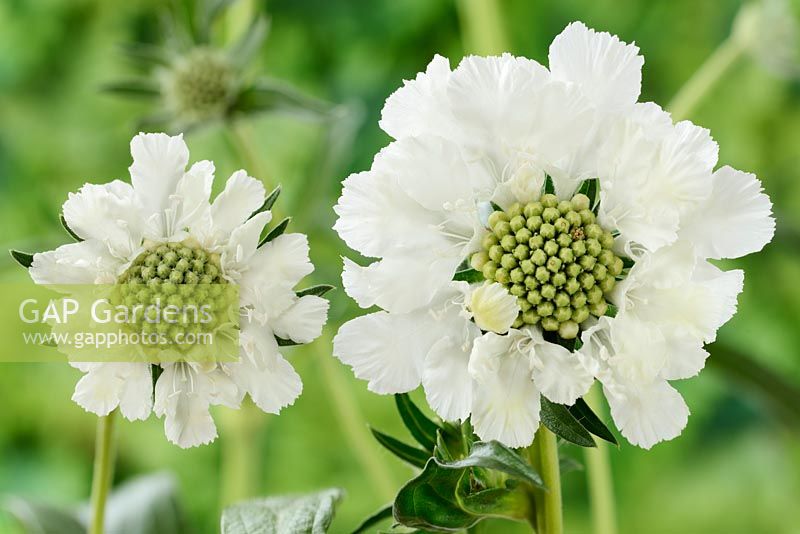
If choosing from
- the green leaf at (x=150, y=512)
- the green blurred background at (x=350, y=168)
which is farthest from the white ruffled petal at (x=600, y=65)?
the green blurred background at (x=350, y=168)

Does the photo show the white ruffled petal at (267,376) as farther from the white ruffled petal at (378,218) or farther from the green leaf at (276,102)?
the green leaf at (276,102)

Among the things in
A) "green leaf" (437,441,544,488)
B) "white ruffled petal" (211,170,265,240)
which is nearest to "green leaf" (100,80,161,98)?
"white ruffled petal" (211,170,265,240)

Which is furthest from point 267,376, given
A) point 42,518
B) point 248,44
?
point 248,44

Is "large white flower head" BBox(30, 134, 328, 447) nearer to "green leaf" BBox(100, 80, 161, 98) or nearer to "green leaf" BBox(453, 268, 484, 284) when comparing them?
"green leaf" BBox(453, 268, 484, 284)

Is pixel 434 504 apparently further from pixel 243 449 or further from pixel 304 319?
pixel 243 449

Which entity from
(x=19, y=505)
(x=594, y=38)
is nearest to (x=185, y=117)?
(x=19, y=505)

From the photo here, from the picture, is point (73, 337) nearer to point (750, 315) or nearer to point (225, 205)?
point (225, 205)
